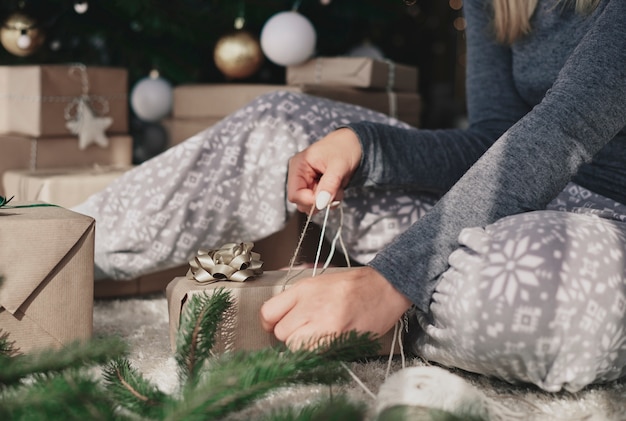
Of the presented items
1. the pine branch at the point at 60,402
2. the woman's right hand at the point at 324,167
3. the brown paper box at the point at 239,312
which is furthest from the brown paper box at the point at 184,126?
the pine branch at the point at 60,402

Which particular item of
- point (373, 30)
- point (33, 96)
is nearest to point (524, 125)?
point (33, 96)

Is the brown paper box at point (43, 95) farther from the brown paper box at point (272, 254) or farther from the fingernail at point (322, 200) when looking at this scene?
the fingernail at point (322, 200)

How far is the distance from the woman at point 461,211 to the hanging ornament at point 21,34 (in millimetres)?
600

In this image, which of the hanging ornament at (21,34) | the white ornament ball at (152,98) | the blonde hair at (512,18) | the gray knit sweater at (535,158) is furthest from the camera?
the white ornament ball at (152,98)

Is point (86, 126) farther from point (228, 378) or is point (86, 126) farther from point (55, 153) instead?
point (228, 378)

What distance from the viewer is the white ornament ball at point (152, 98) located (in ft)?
4.96

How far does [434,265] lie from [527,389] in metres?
0.15

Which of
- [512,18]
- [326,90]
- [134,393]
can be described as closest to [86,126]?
[326,90]

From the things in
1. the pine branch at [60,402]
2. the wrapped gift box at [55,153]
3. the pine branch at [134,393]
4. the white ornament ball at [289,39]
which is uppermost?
the white ornament ball at [289,39]

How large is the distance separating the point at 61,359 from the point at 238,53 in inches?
40.3

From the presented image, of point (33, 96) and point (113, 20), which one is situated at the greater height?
point (113, 20)

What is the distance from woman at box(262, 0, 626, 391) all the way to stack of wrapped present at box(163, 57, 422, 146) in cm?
56

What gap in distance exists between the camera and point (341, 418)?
410 millimetres

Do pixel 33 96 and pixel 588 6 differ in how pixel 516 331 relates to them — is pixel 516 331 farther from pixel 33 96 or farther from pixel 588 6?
pixel 33 96
